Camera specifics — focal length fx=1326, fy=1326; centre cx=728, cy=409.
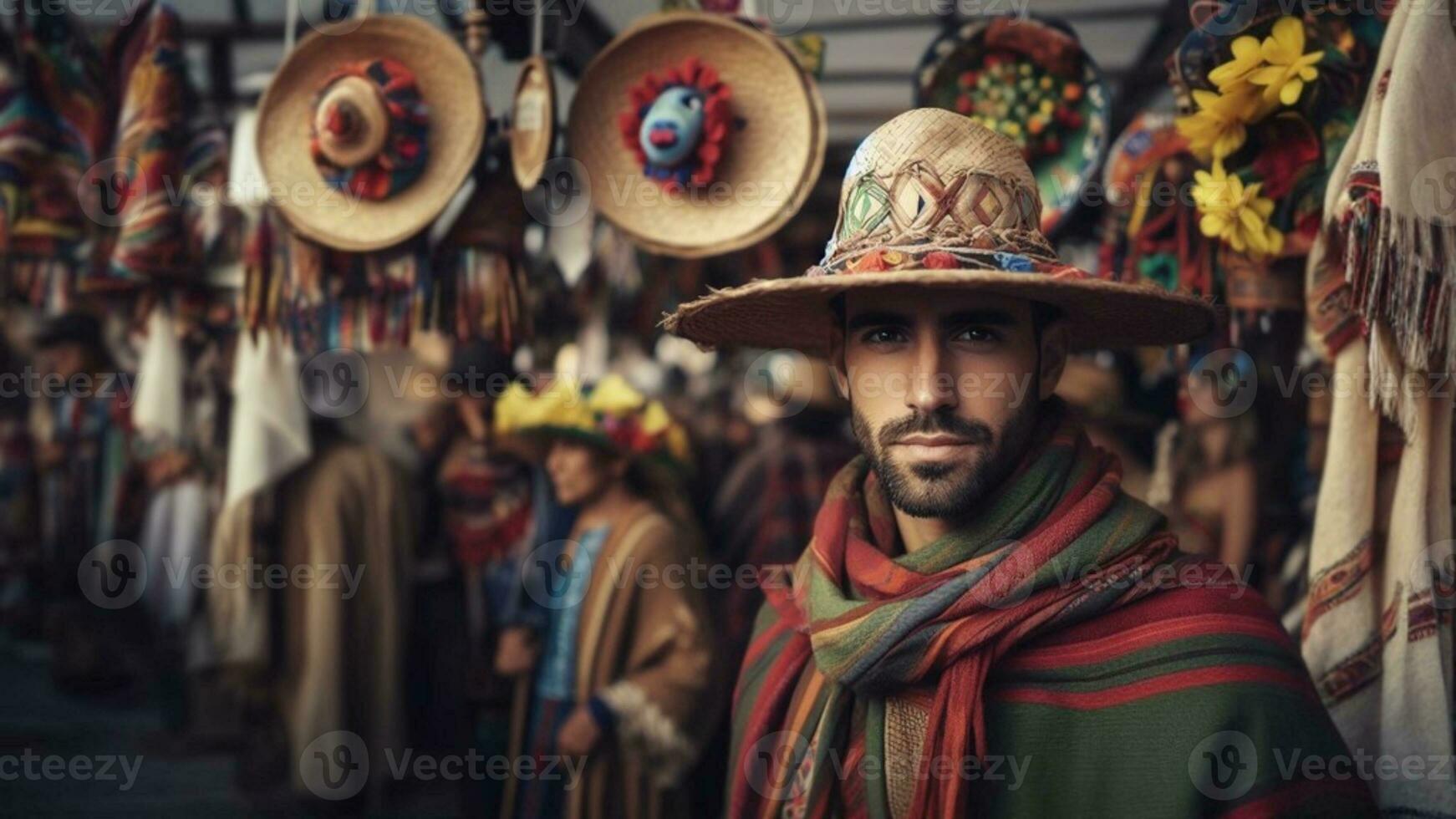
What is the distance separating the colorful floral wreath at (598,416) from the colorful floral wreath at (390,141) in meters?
1.32

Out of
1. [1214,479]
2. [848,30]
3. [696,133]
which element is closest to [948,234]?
[696,133]

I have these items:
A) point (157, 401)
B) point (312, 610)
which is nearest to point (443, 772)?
point (312, 610)

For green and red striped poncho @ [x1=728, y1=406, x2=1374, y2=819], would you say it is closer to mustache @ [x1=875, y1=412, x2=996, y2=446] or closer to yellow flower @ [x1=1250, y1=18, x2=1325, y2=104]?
mustache @ [x1=875, y1=412, x2=996, y2=446]

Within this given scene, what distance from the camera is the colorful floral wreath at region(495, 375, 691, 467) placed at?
4379 millimetres

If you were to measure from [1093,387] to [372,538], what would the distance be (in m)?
2.89

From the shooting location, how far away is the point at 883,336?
7.16ft

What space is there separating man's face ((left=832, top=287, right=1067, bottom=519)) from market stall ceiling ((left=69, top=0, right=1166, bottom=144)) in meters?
1.39

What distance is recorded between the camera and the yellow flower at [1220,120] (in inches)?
98.4

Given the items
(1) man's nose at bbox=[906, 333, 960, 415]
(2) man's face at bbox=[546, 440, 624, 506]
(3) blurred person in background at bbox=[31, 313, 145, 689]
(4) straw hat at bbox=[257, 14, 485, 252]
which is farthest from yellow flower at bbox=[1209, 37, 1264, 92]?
(3) blurred person in background at bbox=[31, 313, 145, 689]

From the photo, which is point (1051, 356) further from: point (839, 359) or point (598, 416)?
point (598, 416)

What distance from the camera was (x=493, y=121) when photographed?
3.24m

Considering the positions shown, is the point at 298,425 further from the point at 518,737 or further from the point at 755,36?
the point at 755,36

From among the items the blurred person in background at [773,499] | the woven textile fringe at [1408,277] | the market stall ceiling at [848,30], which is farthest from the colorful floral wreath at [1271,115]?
the blurred person in background at [773,499]

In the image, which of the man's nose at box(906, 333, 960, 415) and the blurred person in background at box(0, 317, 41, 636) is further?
the blurred person in background at box(0, 317, 41, 636)
